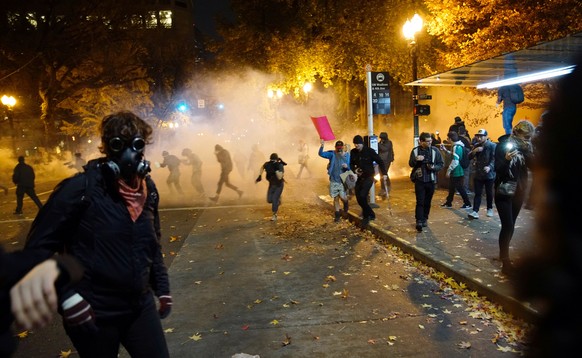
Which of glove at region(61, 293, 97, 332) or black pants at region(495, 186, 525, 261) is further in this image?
black pants at region(495, 186, 525, 261)

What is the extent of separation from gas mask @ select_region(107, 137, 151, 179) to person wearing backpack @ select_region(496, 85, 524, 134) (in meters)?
9.93

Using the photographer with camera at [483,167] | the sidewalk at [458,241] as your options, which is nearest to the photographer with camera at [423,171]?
the sidewalk at [458,241]

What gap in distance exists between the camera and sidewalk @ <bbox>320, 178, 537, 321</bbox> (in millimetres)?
5340

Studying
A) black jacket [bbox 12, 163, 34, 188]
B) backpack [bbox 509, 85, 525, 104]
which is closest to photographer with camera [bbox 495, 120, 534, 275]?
backpack [bbox 509, 85, 525, 104]

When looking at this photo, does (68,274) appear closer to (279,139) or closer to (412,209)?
(412,209)

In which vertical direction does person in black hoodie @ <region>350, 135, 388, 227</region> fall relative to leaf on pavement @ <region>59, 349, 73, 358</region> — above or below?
above

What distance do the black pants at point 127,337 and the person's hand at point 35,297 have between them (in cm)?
62

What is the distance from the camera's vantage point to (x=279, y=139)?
35469 millimetres

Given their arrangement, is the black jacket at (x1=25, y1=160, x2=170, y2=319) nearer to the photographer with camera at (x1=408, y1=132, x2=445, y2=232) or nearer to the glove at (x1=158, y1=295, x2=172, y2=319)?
the glove at (x1=158, y1=295, x2=172, y2=319)

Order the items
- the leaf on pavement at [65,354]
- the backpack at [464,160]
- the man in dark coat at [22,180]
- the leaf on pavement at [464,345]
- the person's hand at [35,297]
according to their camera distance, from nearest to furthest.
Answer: the person's hand at [35,297] < the leaf on pavement at [464,345] < the leaf on pavement at [65,354] < the backpack at [464,160] < the man in dark coat at [22,180]

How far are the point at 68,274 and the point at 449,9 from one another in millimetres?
13856

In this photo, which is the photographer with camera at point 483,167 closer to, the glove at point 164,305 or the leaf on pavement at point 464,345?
the leaf on pavement at point 464,345

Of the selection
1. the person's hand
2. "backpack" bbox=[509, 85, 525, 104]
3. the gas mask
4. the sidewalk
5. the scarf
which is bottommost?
the sidewalk

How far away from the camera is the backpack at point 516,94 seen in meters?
10.2
